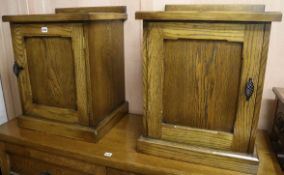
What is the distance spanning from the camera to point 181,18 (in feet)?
2.18

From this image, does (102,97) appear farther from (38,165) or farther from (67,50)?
(38,165)

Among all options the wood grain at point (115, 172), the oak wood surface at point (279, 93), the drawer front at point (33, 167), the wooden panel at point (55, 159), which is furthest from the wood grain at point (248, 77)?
the drawer front at point (33, 167)

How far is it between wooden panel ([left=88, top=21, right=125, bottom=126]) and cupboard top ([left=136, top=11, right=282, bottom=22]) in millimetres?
238

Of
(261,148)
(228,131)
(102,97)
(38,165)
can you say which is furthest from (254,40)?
(38,165)

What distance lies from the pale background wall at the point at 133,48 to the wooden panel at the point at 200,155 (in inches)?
15.1

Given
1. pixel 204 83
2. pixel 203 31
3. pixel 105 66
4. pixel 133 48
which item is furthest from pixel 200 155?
pixel 133 48

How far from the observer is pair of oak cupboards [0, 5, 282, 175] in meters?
0.66

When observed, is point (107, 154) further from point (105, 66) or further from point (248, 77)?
point (248, 77)

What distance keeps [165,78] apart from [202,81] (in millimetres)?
111

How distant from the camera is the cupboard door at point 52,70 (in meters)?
0.85

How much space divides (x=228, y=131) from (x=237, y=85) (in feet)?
0.48

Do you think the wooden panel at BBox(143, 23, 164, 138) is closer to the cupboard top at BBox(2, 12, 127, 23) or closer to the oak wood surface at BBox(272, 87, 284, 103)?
the cupboard top at BBox(2, 12, 127, 23)

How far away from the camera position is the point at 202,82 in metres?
0.72

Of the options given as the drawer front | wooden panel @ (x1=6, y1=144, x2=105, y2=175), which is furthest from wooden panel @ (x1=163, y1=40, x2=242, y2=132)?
the drawer front
